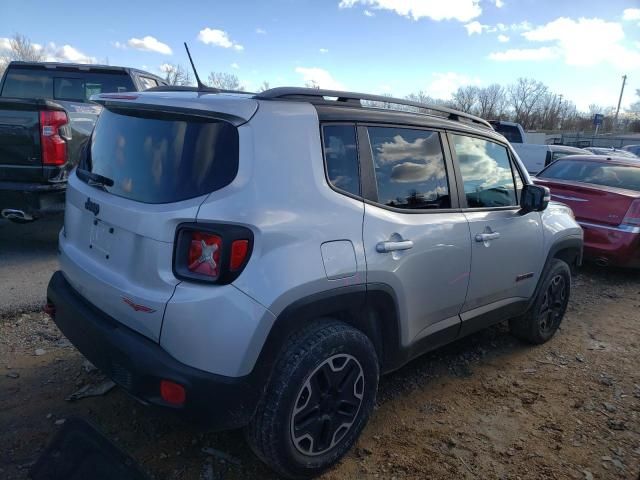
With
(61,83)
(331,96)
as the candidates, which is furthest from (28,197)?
(331,96)

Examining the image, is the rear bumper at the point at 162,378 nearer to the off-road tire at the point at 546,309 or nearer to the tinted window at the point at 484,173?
the tinted window at the point at 484,173

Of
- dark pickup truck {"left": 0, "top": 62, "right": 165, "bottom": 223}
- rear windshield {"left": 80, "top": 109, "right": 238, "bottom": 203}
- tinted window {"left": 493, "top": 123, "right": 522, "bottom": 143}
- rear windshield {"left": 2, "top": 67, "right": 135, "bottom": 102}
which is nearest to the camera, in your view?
rear windshield {"left": 80, "top": 109, "right": 238, "bottom": 203}

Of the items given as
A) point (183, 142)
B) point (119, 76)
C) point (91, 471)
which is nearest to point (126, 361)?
→ point (91, 471)

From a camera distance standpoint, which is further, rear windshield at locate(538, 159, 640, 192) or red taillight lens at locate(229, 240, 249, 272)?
rear windshield at locate(538, 159, 640, 192)

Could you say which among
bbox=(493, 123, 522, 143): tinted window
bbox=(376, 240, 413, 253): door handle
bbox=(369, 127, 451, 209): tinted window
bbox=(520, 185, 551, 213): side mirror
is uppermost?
bbox=(493, 123, 522, 143): tinted window

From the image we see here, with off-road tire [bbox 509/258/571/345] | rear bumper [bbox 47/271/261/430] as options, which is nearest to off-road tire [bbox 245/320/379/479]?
rear bumper [bbox 47/271/261/430]

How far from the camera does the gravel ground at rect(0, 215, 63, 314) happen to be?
4191 mm

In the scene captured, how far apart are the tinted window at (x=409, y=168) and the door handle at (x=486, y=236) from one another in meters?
0.31

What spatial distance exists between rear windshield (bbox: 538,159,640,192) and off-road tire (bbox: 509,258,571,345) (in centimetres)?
315

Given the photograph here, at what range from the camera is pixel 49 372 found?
3229 mm

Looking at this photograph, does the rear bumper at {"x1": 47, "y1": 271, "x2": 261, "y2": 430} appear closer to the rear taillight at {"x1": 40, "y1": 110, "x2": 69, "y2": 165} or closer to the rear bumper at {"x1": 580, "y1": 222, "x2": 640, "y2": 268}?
the rear taillight at {"x1": 40, "y1": 110, "x2": 69, "y2": 165}

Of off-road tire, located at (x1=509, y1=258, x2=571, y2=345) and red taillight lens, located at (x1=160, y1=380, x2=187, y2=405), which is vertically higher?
red taillight lens, located at (x1=160, y1=380, x2=187, y2=405)

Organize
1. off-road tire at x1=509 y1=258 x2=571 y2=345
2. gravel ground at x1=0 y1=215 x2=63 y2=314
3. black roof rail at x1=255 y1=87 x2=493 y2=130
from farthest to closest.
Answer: gravel ground at x1=0 y1=215 x2=63 y2=314 < off-road tire at x1=509 y1=258 x2=571 y2=345 < black roof rail at x1=255 y1=87 x2=493 y2=130

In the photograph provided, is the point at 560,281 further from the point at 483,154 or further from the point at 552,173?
the point at 552,173
